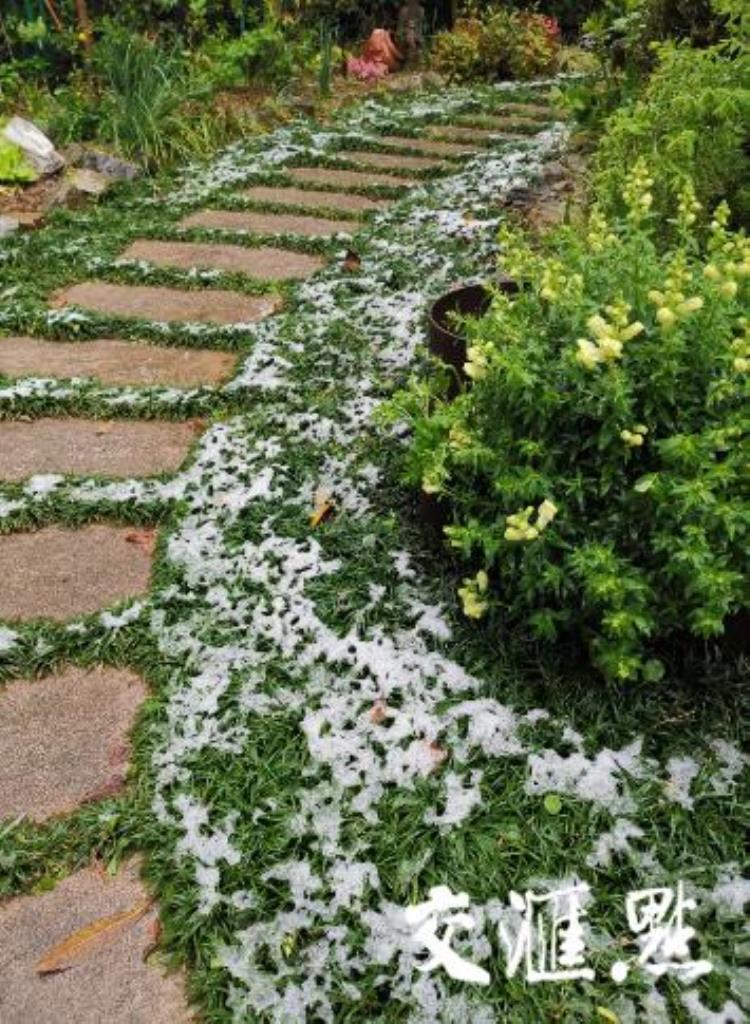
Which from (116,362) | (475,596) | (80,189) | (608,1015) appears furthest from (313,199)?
(608,1015)

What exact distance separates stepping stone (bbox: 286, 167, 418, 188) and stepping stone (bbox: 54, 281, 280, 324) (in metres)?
1.74

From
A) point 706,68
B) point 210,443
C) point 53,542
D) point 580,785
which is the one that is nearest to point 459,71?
point 706,68

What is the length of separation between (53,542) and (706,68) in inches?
107

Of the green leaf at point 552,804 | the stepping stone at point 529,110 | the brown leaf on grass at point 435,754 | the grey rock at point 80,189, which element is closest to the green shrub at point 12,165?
the grey rock at point 80,189

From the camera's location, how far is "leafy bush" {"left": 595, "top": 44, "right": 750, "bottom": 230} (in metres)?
2.94

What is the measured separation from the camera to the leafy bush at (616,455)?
1.75 meters

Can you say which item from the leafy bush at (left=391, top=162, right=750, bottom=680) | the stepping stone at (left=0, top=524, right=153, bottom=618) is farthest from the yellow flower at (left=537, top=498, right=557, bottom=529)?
the stepping stone at (left=0, top=524, right=153, bottom=618)

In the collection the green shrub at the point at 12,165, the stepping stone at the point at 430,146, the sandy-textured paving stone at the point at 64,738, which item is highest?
the green shrub at the point at 12,165

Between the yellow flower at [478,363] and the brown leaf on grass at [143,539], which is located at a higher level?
the yellow flower at [478,363]

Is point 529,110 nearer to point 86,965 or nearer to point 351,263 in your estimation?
point 351,263

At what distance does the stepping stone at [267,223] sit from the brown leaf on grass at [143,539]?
2474 mm

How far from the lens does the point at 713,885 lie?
1653 mm

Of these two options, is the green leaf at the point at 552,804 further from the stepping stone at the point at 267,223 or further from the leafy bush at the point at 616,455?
the stepping stone at the point at 267,223

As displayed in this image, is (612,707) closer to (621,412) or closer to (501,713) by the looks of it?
(501,713)
